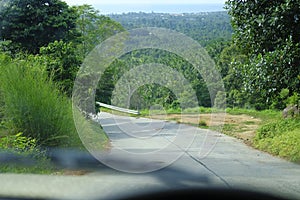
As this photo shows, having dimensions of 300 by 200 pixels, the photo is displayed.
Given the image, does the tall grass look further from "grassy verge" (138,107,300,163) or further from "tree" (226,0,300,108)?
"tree" (226,0,300,108)

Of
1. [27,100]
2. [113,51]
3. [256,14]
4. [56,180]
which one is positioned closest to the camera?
[56,180]

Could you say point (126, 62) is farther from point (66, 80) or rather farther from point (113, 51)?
point (66, 80)

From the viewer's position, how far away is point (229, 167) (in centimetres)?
805

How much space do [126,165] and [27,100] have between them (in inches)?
72.1

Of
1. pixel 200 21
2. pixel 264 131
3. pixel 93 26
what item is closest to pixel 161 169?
pixel 264 131

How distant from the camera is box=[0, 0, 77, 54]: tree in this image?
46.9ft

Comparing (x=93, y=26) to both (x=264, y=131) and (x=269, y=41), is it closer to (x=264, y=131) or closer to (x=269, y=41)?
(x=264, y=131)

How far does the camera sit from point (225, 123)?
1570 centimetres

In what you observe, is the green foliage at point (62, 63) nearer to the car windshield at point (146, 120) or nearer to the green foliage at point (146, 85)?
the car windshield at point (146, 120)

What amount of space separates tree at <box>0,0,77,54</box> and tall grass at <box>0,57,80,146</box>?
6285 millimetres

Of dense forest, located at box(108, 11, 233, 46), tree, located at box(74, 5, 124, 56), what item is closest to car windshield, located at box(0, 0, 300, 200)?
tree, located at box(74, 5, 124, 56)

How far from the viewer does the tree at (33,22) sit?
563 inches

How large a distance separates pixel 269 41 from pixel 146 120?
3262 mm

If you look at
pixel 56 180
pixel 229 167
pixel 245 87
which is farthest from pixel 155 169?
pixel 245 87
